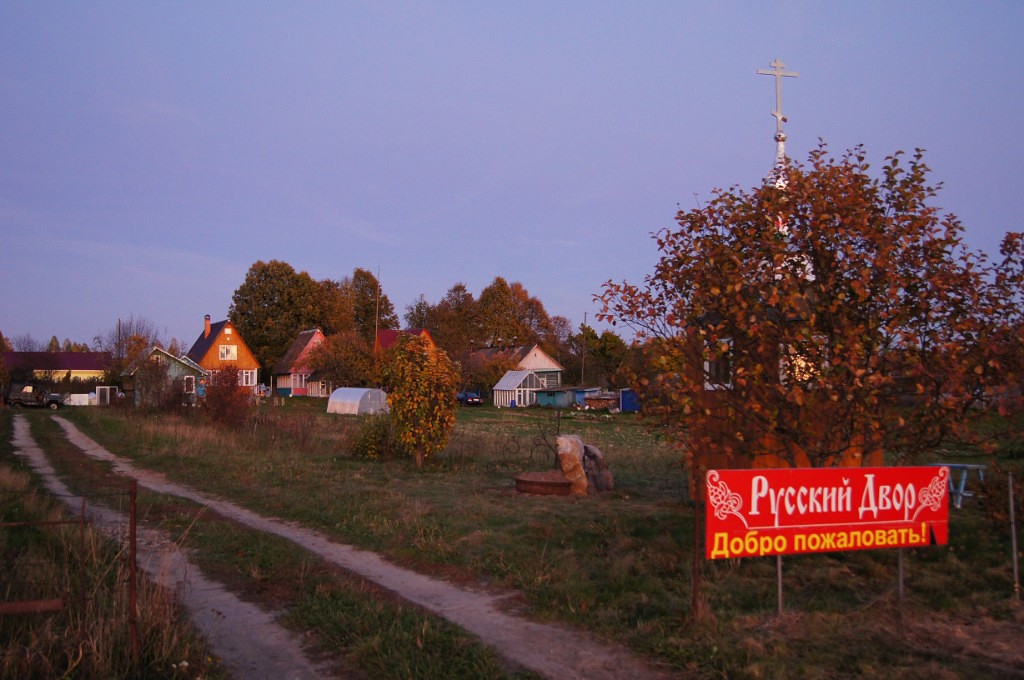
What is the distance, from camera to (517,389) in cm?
6950

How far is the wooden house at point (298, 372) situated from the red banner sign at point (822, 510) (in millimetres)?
63888

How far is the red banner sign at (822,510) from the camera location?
22.6 ft

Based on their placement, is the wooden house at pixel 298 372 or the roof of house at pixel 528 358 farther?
the roof of house at pixel 528 358

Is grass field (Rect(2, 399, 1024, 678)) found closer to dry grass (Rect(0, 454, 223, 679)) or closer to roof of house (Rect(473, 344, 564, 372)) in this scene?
dry grass (Rect(0, 454, 223, 679))

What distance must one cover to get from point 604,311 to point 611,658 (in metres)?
4.30

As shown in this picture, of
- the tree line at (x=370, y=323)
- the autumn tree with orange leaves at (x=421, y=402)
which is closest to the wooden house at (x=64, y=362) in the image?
the tree line at (x=370, y=323)

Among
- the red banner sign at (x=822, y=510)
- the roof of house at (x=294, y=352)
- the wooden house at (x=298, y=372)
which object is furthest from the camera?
the roof of house at (x=294, y=352)

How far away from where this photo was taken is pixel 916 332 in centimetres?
876

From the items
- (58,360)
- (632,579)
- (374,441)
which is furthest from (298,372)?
(632,579)

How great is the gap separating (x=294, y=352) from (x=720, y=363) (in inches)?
2685

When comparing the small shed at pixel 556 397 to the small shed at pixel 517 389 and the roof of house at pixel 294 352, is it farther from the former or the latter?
the roof of house at pixel 294 352

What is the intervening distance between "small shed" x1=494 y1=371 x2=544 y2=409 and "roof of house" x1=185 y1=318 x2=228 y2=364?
23400mm

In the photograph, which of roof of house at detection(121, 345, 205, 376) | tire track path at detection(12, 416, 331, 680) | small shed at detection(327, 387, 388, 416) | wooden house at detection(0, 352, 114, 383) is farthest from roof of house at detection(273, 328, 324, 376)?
tire track path at detection(12, 416, 331, 680)

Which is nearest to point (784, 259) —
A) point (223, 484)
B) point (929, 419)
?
point (929, 419)
